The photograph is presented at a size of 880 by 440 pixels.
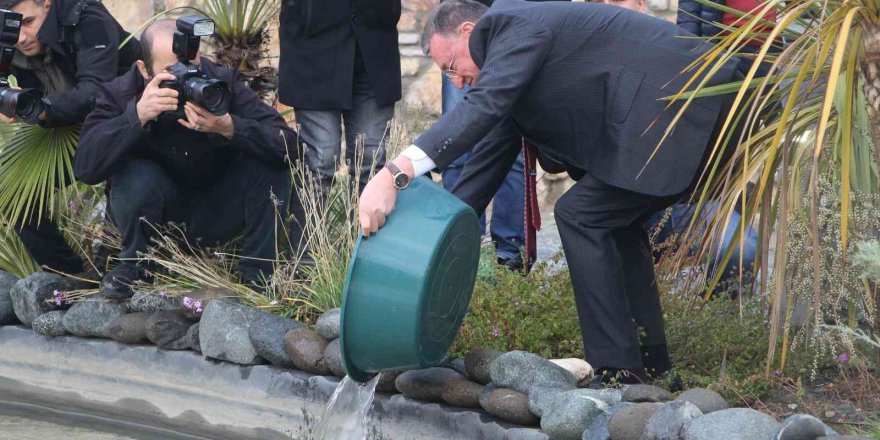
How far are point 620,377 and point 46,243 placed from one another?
96.0 inches

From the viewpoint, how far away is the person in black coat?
5.09 meters

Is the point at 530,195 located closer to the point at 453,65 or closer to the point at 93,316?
the point at 453,65

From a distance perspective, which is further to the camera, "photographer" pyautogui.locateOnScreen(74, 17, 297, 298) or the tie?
"photographer" pyautogui.locateOnScreen(74, 17, 297, 298)

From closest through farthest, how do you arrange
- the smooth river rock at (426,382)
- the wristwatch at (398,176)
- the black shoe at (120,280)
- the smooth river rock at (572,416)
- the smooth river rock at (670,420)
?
the smooth river rock at (670,420) → the smooth river rock at (572,416) → the wristwatch at (398,176) → the smooth river rock at (426,382) → the black shoe at (120,280)

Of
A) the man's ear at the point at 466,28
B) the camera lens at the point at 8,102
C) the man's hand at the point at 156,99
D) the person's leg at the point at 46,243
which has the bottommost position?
the person's leg at the point at 46,243

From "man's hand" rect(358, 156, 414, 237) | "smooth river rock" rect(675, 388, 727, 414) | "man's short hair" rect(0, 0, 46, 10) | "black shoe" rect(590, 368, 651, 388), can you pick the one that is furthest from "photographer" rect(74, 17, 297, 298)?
"smooth river rock" rect(675, 388, 727, 414)

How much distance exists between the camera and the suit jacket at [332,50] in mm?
5086

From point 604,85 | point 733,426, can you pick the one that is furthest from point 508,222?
point 733,426

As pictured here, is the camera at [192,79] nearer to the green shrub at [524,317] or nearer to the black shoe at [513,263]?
the green shrub at [524,317]

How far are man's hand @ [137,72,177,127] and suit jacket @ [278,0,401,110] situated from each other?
74 centimetres

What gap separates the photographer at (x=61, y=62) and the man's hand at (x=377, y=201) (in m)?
1.94

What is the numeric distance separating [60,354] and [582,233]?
2115 millimetres

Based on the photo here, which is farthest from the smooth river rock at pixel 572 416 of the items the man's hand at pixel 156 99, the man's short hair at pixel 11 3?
the man's short hair at pixel 11 3

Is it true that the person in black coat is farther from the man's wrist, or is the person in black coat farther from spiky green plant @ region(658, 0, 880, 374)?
spiky green plant @ region(658, 0, 880, 374)
